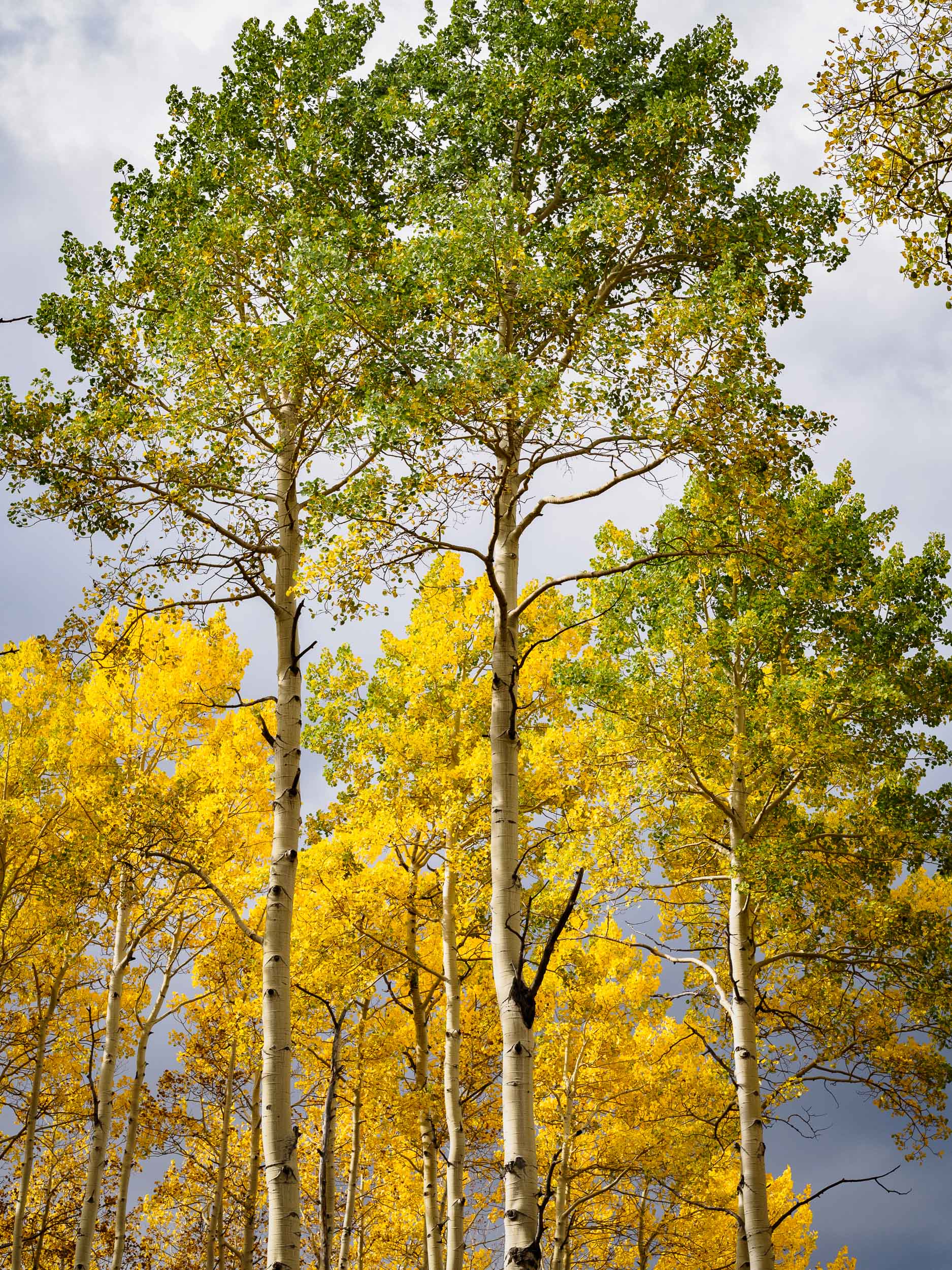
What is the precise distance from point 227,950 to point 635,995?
6426mm

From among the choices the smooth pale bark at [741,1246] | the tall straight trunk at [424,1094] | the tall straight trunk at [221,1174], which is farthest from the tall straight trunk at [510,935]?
the tall straight trunk at [221,1174]

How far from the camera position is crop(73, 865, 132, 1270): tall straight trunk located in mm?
11109

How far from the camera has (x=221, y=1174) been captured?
15672 mm

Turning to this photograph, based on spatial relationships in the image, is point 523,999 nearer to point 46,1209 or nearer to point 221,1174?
point 221,1174

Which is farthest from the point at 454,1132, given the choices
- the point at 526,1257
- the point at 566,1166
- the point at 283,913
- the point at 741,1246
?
the point at 526,1257

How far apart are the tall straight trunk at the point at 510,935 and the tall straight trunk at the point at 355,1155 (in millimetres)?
7211

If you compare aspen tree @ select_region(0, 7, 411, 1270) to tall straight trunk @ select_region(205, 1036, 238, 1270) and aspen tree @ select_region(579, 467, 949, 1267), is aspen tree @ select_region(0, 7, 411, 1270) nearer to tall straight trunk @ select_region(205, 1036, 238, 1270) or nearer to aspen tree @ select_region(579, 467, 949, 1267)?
aspen tree @ select_region(579, 467, 949, 1267)

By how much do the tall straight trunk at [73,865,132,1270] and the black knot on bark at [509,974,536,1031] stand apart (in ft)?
21.6

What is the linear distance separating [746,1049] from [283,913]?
18.2 feet

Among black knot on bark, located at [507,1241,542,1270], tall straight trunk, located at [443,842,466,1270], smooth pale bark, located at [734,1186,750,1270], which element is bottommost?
smooth pale bark, located at [734,1186,750,1270]

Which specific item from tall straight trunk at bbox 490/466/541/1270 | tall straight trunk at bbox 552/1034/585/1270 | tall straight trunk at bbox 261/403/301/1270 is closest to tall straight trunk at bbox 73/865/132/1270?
tall straight trunk at bbox 261/403/301/1270

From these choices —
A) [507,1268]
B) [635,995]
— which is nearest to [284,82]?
[507,1268]

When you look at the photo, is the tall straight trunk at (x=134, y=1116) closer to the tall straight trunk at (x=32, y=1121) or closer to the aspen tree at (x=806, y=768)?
the tall straight trunk at (x=32, y=1121)

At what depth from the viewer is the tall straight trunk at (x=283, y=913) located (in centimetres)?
598
